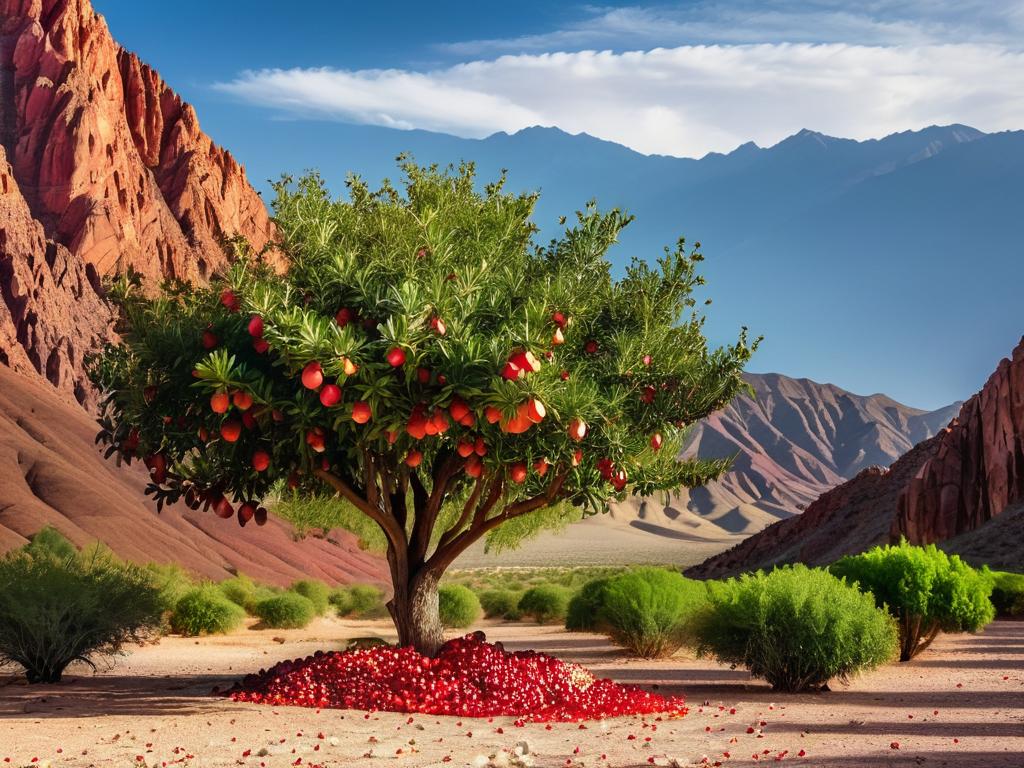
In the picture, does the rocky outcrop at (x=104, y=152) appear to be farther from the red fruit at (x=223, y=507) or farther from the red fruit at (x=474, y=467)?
the red fruit at (x=474, y=467)

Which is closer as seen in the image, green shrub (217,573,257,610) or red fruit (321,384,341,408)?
red fruit (321,384,341,408)

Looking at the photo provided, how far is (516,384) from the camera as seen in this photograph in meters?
10.9

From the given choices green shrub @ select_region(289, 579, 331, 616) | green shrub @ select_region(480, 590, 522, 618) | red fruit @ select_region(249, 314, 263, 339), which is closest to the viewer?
red fruit @ select_region(249, 314, 263, 339)

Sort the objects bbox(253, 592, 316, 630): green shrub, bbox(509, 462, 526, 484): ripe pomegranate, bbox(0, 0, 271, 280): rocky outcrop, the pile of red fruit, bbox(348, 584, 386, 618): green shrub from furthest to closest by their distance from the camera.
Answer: bbox(0, 0, 271, 280): rocky outcrop, bbox(348, 584, 386, 618): green shrub, bbox(253, 592, 316, 630): green shrub, the pile of red fruit, bbox(509, 462, 526, 484): ripe pomegranate

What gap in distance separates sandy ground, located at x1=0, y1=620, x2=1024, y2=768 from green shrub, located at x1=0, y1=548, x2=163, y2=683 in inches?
22.6

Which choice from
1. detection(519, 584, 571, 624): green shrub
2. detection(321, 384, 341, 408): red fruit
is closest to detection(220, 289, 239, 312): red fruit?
detection(321, 384, 341, 408): red fruit

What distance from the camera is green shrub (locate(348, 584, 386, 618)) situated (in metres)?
44.4

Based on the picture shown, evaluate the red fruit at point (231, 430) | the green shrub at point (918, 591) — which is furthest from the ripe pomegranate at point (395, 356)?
the green shrub at point (918, 591)

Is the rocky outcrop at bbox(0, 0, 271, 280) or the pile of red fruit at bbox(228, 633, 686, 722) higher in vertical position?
the rocky outcrop at bbox(0, 0, 271, 280)

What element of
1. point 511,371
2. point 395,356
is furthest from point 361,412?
point 511,371

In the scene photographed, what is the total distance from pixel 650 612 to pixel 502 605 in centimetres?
1828

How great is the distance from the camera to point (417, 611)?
52.4 ft

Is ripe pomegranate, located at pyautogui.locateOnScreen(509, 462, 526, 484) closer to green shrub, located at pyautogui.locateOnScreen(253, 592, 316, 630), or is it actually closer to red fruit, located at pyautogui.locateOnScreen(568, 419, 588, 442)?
red fruit, located at pyautogui.locateOnScreen(568, 419, 588, 442)

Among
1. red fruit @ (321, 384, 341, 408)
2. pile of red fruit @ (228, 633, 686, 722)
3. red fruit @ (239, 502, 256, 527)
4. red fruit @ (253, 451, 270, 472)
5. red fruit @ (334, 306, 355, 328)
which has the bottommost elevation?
pile of red fruit @ (228, 633, 686, 722)
